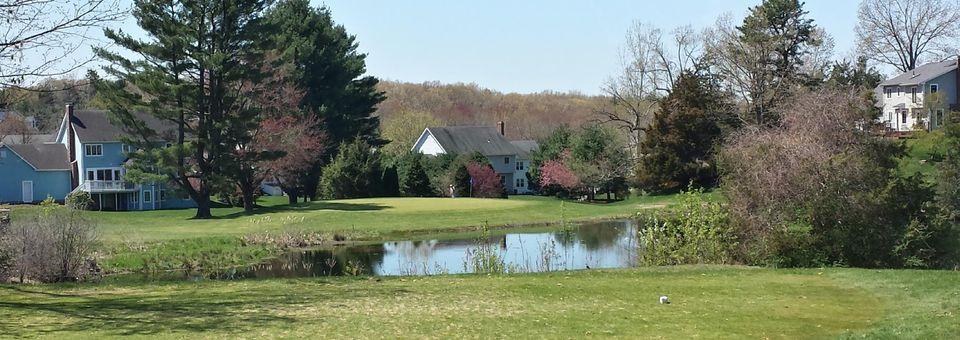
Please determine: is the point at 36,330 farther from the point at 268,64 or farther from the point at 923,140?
the point at 923,140

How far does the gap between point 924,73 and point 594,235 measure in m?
48.2

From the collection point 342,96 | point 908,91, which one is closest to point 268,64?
point 342,96

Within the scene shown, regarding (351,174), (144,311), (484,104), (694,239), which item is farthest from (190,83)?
(484,104)

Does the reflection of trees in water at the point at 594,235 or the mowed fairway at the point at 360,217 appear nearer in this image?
the reflection of trees in water at the point at 594,235

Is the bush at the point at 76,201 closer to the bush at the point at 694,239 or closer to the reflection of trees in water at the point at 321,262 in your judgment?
the reflection of trees in water at the point at 321,262

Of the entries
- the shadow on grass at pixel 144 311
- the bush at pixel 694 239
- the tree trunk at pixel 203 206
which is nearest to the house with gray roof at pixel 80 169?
the tree trunk at pixel 203 206

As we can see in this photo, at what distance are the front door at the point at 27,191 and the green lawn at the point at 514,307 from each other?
57586 mm

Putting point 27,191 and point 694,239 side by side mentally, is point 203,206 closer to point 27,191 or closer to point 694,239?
point 27,191

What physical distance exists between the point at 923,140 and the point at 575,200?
25908 millimetres

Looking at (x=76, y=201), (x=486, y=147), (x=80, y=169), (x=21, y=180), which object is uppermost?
(x=486, y=147)

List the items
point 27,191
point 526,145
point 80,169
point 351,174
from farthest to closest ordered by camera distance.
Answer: point 526,145 < point 80,169 < point 27,191 < point 351,174

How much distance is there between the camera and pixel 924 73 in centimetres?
7919

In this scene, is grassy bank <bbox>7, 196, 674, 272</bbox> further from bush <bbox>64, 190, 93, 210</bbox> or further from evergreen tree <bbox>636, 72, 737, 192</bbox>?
bush <bbox>64, 190, 93, 210</bbox>

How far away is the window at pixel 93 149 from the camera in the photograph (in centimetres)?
7287
